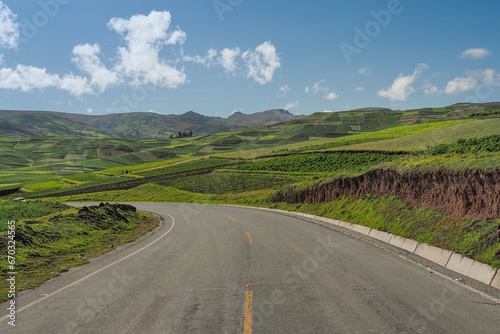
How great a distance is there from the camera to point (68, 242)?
1365 cm

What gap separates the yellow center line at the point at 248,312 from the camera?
5.28 metres

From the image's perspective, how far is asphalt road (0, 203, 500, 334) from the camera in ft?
18.1

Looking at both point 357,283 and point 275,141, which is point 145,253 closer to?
point 357,283


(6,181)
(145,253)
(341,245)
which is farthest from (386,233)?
(6,181)

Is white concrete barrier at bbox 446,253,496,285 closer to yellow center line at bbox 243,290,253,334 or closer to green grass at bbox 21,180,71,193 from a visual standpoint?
yellow center line at bbox 243,290,253,334

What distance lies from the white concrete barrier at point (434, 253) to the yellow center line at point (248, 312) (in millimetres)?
5848

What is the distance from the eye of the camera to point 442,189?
41.5 feet

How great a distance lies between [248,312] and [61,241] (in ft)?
35.6

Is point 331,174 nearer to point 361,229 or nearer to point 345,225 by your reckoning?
point 345,225

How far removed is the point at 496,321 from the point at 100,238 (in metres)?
15.1

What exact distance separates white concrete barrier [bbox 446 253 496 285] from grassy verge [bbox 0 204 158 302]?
11008 mm

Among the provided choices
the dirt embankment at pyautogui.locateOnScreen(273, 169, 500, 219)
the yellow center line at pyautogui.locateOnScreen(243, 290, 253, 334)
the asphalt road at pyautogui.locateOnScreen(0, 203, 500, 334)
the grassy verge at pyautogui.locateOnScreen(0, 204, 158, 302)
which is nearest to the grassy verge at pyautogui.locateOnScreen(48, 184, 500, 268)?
the dirt embankment at pyautogui.locateOnScreen(273, 169, 500, 219)

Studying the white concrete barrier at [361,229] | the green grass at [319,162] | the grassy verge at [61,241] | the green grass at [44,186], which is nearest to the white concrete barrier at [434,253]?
the white concrete barrier at [361,229]

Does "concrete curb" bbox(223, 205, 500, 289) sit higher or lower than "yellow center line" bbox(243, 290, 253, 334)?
lower
